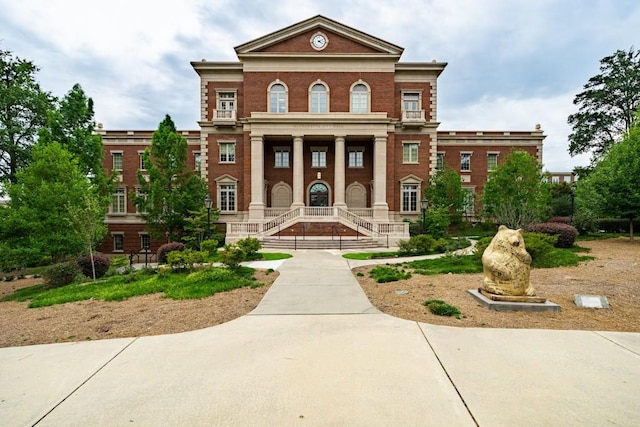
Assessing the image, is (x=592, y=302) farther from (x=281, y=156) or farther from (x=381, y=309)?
(x=281, y=156)

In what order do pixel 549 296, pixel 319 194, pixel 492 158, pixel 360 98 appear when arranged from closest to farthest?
1. pixel 549 296
2. pixel 360 98
3. pixel 319 194
4. pixel 492 158

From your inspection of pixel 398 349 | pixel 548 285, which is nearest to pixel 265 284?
pixel 398 349

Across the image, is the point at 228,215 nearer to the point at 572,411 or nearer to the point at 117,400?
the point at 117,400

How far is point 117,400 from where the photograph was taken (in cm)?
353

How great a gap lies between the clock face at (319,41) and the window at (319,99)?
3581 millimetres

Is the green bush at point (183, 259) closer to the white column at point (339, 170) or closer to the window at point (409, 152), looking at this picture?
the white column at point (339, 170)

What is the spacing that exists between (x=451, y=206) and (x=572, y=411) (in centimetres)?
2595

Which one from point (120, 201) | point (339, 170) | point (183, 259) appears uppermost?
point (339, 170)

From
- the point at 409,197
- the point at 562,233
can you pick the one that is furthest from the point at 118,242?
the point at 562,233

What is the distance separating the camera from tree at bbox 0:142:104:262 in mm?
14219

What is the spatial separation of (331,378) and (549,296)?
7.33m

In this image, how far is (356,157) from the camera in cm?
3084

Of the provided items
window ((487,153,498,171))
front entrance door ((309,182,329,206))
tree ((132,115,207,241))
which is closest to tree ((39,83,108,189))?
tree ((132,115,207,241))

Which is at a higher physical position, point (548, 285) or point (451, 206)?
point (451, 206)
